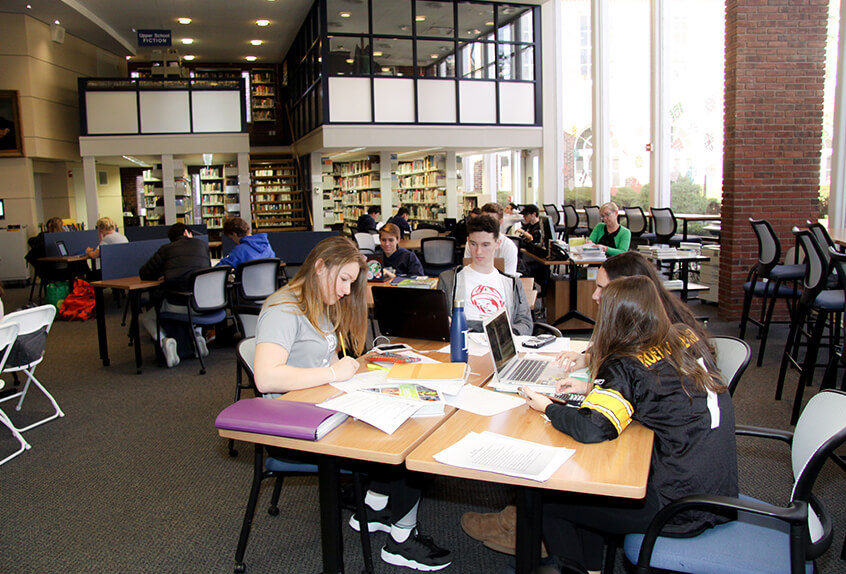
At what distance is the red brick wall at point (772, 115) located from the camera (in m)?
6.50

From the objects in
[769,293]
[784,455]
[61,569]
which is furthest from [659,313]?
[769,293]

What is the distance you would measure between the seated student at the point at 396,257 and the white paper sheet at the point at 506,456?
12.6 feet

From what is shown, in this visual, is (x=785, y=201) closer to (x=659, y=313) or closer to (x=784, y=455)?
(x=784, y=455)

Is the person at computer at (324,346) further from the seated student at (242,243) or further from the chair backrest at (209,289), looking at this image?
the seated student at (242,243)

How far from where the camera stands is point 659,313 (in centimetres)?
195

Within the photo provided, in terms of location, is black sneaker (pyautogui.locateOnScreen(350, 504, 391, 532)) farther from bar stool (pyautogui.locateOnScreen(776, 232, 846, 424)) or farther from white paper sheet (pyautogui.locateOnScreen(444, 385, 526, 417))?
bar stool (pyautogui.locateOnScreen(776, 232, 846, 424))

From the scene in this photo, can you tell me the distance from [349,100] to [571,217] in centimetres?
477

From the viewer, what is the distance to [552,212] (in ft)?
42.4

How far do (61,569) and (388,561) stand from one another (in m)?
1.36

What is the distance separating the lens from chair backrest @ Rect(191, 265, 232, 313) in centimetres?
574

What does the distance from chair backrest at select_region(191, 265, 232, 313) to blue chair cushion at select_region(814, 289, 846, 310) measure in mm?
4726

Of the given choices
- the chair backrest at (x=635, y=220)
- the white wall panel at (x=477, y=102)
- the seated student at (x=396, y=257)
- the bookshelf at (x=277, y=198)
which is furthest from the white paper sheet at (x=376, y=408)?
the bookshelf at (x=277, y=198)

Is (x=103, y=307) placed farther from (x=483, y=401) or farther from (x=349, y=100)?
(x=349, y=100)

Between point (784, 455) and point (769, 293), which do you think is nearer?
point (784, 455)
